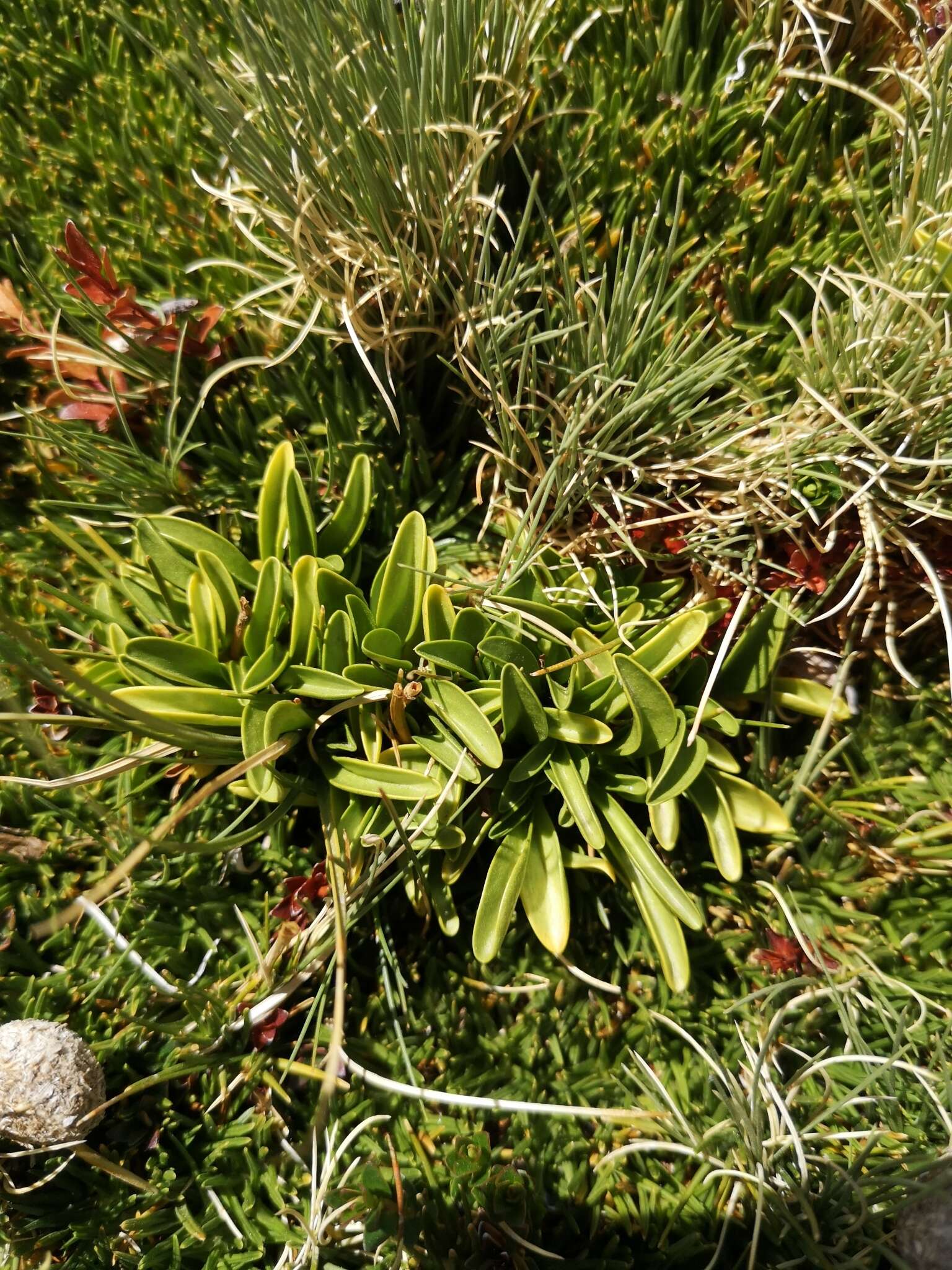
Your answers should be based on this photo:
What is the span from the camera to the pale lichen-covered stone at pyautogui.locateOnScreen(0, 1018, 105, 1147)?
1259mm

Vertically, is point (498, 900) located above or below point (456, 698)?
below

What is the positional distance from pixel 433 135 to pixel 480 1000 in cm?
154

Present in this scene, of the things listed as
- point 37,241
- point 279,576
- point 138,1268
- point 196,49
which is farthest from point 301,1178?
point 37,241

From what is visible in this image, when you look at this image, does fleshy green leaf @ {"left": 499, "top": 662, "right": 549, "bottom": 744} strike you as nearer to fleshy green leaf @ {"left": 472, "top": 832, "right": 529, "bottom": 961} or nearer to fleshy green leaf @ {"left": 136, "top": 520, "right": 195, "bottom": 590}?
fleshy green leaf @ {"left": 472, "top": 832, "right": 529, "bottom": 961}

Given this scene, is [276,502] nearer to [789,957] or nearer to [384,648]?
[384,648]

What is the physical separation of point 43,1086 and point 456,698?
846 millimetres

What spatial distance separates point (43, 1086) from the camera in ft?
4.14

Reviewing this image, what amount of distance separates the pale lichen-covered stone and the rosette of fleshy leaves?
1.51 ft

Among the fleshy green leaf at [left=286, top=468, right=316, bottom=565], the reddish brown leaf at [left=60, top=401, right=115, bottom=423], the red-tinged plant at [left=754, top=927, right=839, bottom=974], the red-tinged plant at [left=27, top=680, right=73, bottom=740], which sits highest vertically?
the reddish brown leaf at [left=60, top=401, right=115, bottom=423]

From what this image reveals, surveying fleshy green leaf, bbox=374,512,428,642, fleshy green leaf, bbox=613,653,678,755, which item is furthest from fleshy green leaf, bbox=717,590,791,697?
fleshy green leaf, bbox=374,512,428,642

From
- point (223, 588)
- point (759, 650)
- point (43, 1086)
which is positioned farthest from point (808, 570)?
point (43, 1086)

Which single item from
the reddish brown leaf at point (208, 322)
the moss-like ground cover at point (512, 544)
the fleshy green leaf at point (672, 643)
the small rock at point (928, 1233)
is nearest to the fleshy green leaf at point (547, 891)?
the moss-like ground cover at point (512, 544)

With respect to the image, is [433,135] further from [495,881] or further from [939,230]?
[495,881]

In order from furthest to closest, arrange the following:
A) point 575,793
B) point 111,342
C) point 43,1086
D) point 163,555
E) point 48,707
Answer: point 111,342 < point 48,707 < point 163,555 < point 575,793 < point 43,1086
